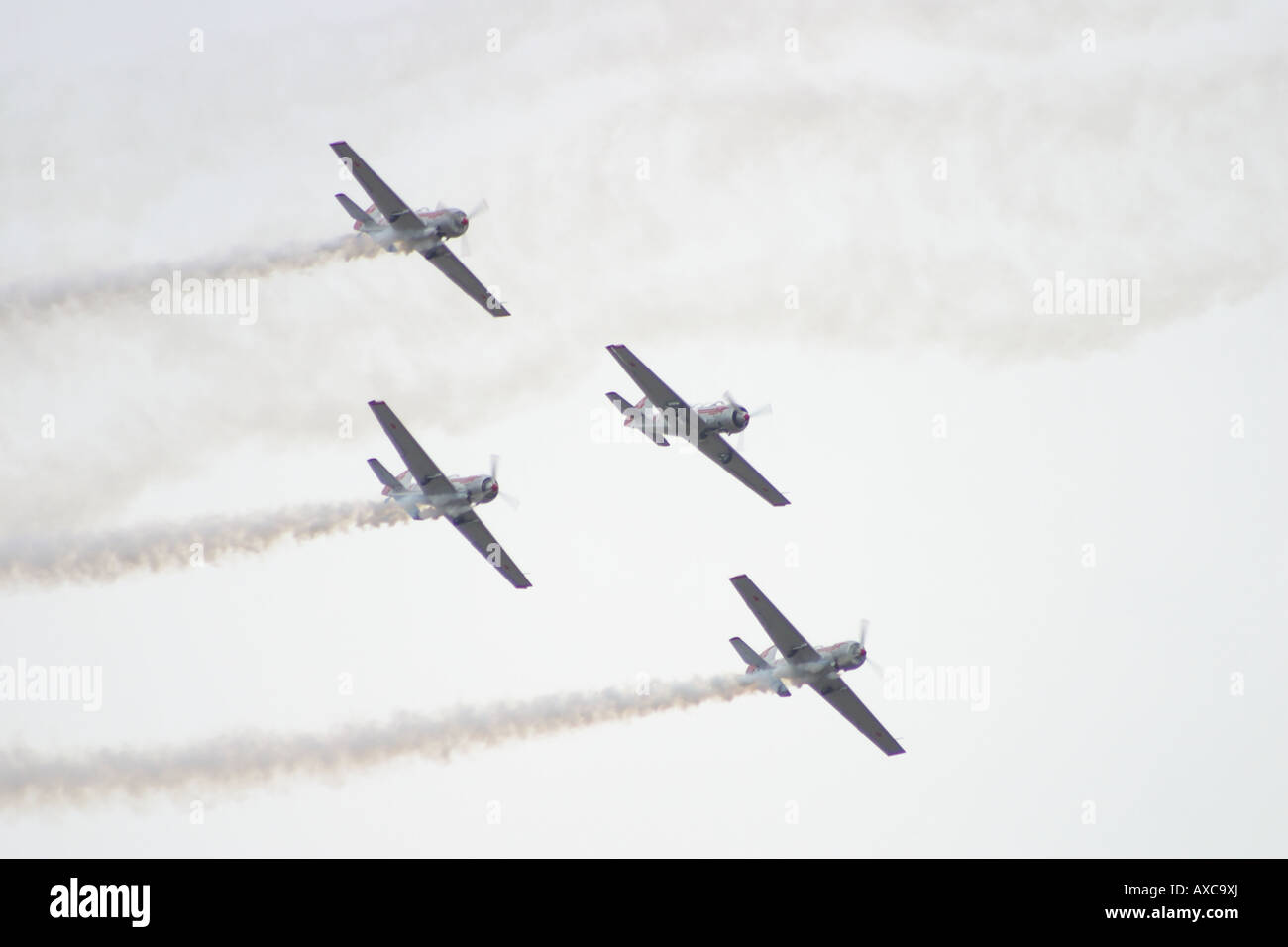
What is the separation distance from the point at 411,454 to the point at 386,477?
128 centimetres

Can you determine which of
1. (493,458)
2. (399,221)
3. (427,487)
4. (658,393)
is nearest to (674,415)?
(658,393)

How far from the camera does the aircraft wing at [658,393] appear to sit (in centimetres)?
8294

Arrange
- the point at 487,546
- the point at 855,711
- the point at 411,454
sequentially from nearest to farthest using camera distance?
the point at 411,454 < the point at 487,546 < the point at 855,711

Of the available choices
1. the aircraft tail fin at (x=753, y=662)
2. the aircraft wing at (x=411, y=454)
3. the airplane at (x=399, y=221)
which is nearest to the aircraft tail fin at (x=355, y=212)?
the airplane at (x=399, y=221)

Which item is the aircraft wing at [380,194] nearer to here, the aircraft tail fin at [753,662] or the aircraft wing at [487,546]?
the aircraft wing at [487,546]

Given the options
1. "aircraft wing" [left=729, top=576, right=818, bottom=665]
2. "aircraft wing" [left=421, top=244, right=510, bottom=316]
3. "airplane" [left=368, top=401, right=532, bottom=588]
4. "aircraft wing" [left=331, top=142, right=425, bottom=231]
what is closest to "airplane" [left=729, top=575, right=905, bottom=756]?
"aircraft wing" [left=729, top=576, right=818, bottom=665]

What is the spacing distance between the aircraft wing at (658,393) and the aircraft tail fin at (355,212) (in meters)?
10.4

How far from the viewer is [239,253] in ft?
298

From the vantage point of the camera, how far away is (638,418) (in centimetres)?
8494

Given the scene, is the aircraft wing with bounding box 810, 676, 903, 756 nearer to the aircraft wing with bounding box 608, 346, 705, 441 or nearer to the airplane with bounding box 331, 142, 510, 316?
the aircraft wing with bounding box 608, 346, 705, 441

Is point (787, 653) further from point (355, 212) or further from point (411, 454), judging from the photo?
point (355, 212)
